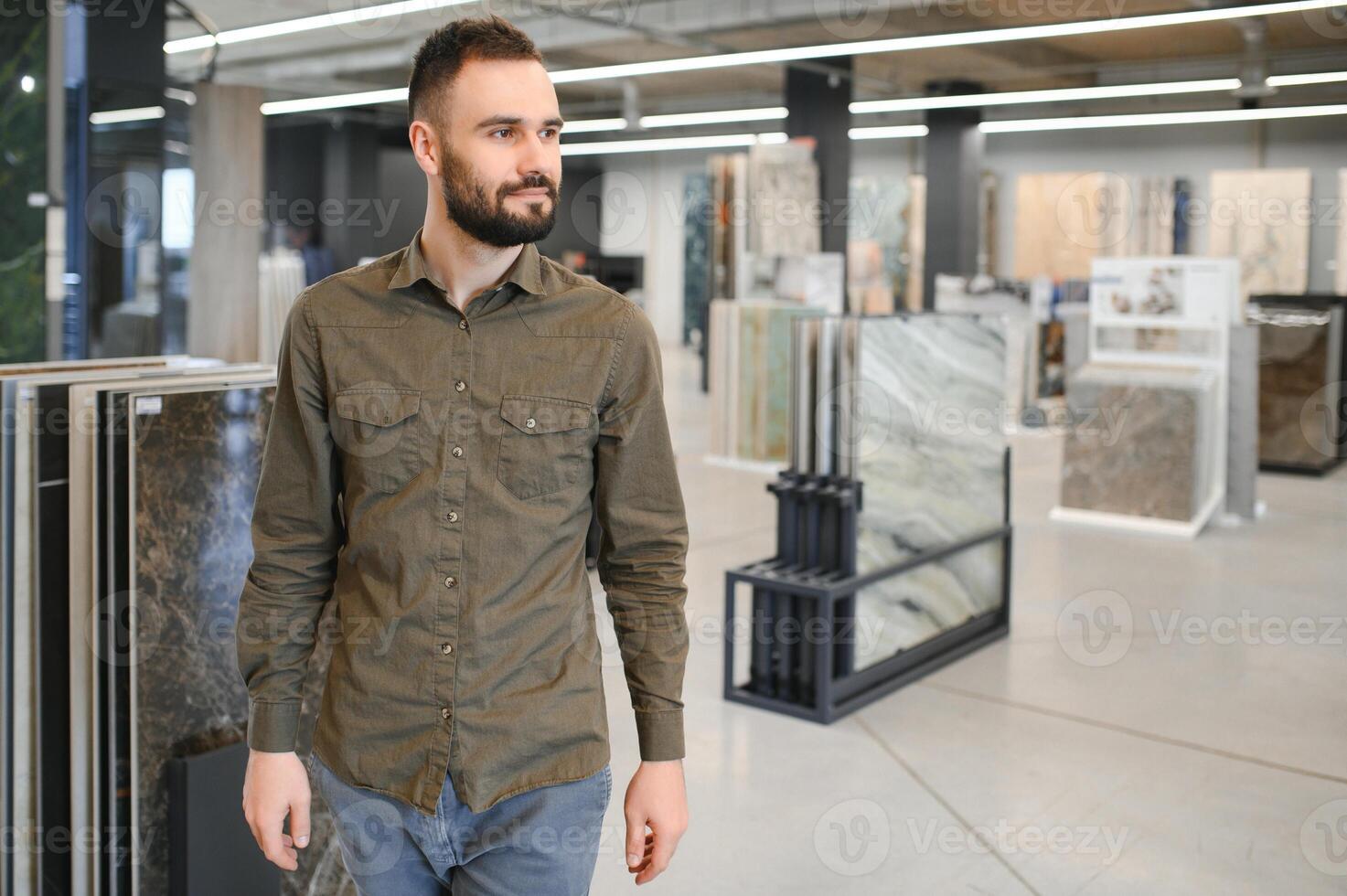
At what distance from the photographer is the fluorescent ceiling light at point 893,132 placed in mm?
18078

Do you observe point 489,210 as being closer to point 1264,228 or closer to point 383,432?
point 383,432

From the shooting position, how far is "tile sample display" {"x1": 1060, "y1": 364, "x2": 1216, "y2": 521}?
6469mm

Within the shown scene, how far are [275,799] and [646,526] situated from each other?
537 mm

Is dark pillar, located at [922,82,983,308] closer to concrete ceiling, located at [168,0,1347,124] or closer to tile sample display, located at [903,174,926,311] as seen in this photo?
concrete ceiling, located at [168,0,1347,124]

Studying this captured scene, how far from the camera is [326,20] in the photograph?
10.2m

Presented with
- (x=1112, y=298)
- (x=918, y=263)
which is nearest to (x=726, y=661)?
(x=1112, y=298)

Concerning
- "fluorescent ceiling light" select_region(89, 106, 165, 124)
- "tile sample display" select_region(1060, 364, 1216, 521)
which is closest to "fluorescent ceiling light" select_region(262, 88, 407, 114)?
"fluorescent ceiling light" select_region(89, 106, 165, 124)

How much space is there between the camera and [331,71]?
14.6m

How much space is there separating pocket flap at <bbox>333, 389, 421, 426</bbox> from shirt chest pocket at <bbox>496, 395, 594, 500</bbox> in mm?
105

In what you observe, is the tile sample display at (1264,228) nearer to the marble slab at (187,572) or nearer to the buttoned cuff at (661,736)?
the marble slab at (187,572)

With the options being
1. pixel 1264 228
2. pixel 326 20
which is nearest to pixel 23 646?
pixel 326 20

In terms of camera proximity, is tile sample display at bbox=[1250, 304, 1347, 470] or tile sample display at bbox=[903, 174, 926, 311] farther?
tile sample display at bbox=[903, 174, 926, 311]

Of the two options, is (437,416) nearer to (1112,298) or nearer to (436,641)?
(436,641)

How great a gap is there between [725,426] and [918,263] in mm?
9042
